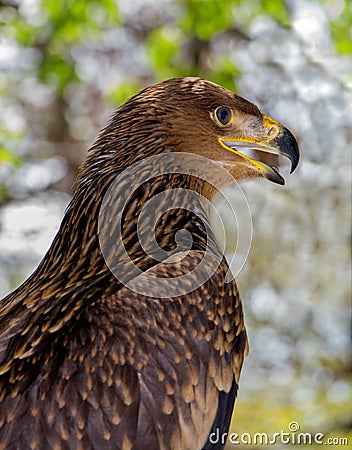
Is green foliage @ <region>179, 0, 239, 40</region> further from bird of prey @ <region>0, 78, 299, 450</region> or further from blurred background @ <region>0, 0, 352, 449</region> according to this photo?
bird of prey @ <region>0, 78, 299, 450</region>

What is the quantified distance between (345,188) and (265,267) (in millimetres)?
1195

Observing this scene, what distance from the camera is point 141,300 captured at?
3.15 metres

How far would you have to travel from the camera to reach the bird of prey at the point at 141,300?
3.01 m

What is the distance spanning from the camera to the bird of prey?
301 centimetres

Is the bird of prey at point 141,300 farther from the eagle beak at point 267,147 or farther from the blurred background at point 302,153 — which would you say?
the blurred background at point 302,153

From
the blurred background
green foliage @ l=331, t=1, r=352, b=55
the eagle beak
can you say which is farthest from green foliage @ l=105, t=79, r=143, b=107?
the eagle beak

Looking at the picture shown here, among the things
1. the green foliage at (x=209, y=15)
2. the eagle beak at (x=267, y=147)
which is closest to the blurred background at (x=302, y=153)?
the green foliage at (x=209, y=15)

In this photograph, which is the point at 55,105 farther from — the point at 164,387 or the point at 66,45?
the point at 164,387

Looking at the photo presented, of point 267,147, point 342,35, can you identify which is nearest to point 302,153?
point 342,35

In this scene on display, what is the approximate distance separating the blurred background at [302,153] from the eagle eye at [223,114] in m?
3.14

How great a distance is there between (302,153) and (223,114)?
14.1 ft

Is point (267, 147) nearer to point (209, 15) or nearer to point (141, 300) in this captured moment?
point (141, 300)

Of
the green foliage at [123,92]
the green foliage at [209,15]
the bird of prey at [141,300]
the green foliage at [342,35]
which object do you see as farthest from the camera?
the green foliage at [123,92]

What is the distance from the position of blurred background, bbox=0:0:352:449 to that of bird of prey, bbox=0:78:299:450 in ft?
10.4
